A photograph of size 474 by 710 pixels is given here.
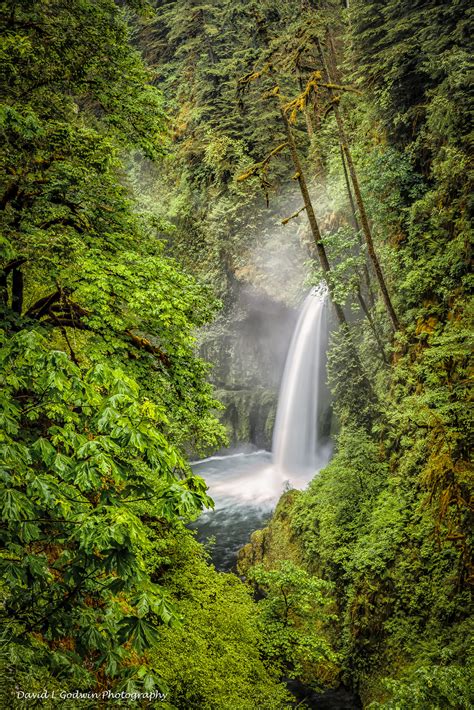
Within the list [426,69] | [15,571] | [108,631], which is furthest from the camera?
[426,69]

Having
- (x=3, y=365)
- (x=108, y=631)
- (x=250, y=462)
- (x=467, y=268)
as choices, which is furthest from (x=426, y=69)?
(x=250, y=462)

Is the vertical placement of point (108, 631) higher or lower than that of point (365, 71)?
lower

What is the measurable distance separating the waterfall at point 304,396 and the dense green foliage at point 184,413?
233 inches

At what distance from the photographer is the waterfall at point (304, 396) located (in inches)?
776

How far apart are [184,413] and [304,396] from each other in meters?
14.4

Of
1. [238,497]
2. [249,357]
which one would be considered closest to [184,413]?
[238,497]

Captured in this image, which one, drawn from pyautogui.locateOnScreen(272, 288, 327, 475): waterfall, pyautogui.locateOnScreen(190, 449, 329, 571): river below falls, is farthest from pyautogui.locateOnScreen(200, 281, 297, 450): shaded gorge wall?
pyautogui.locateOnScreen(272, 288, 327, 475): waterfall

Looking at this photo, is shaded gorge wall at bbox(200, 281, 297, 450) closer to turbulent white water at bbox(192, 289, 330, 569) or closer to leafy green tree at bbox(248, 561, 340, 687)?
turbulent white water at bbox(192, 289, 330, 569)

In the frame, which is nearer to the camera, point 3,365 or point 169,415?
point 3,365

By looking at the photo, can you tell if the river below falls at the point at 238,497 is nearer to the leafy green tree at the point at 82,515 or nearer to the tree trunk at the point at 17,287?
the tree trunk at the point at 17,287

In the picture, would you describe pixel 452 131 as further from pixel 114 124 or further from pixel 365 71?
pixel 114 124

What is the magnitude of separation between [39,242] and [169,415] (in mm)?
3062

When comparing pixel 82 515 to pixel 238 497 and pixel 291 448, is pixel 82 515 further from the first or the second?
pixel 291 448

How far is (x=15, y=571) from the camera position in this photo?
97.5 inches
